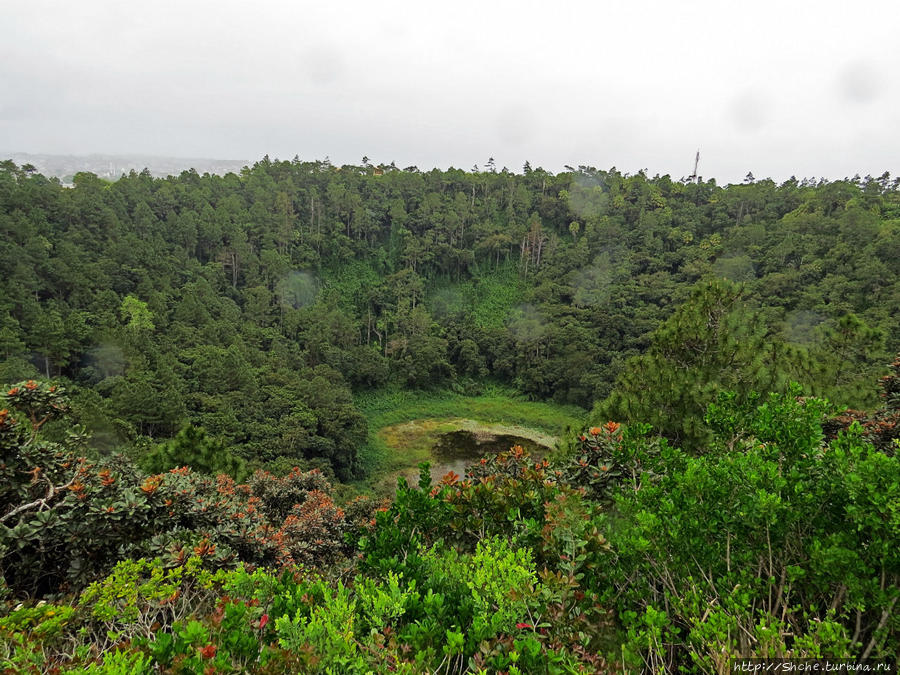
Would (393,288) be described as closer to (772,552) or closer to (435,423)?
(435,423)

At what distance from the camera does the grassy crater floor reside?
909 inches

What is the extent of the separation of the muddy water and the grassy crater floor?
0.24ft

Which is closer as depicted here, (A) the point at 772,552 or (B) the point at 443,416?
(A) the point at 772,552

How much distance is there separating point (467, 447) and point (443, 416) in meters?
4.63

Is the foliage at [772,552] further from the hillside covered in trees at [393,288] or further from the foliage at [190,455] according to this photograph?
the foliage at [190,455]

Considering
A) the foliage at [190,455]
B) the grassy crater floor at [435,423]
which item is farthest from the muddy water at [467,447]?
the foliage at [190,455]

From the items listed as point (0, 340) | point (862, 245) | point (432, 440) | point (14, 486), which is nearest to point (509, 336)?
point (432, 440)

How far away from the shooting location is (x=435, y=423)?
2820cm

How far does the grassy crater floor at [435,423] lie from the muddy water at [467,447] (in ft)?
0.24

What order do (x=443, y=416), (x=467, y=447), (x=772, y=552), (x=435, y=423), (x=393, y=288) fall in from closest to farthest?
(x=772, y=552)
(x=467, y=447)
(x=435, y=423)
(x=443, y=416)
(x=393, y=288)

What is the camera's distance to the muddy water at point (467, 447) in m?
23.1

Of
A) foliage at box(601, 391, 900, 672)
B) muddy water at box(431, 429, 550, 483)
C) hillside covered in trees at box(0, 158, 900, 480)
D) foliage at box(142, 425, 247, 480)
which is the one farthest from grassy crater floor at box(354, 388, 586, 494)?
foliage at box(601, 391, 900, 672)

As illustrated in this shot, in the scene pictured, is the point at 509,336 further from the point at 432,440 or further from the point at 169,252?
the point at 169,252

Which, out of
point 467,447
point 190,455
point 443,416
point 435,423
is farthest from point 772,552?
point 443,416
